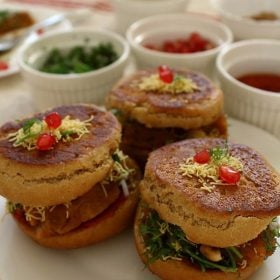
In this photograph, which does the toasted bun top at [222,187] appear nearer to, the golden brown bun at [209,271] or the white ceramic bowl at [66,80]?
the golden brown bun at [209,271]

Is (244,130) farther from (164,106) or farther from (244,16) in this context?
(244,16)

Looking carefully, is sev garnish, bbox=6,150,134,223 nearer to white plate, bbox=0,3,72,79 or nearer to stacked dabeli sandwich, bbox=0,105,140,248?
stacked dabeli sandwich, bbox=0,105,140,248

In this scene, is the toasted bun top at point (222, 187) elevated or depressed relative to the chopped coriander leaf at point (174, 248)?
elevated

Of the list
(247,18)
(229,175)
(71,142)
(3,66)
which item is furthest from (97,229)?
(247,18)

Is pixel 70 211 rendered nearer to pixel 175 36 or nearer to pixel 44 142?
pixel 44 142

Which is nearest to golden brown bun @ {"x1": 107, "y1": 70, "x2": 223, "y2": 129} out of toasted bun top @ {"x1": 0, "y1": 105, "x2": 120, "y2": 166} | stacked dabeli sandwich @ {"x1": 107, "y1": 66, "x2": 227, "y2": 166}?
stacked dabeli sandwich @ {"x1": 107, "y1": 66, "x2": 227, "y2": 166}

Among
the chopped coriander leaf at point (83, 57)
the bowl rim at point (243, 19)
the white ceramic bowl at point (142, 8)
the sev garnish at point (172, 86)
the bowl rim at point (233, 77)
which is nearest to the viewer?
the sev garnish at point (172, 86)

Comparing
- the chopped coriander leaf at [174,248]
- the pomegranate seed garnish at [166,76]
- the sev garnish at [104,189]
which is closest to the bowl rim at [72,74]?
the pomegranate seed garnish at [166,76]
